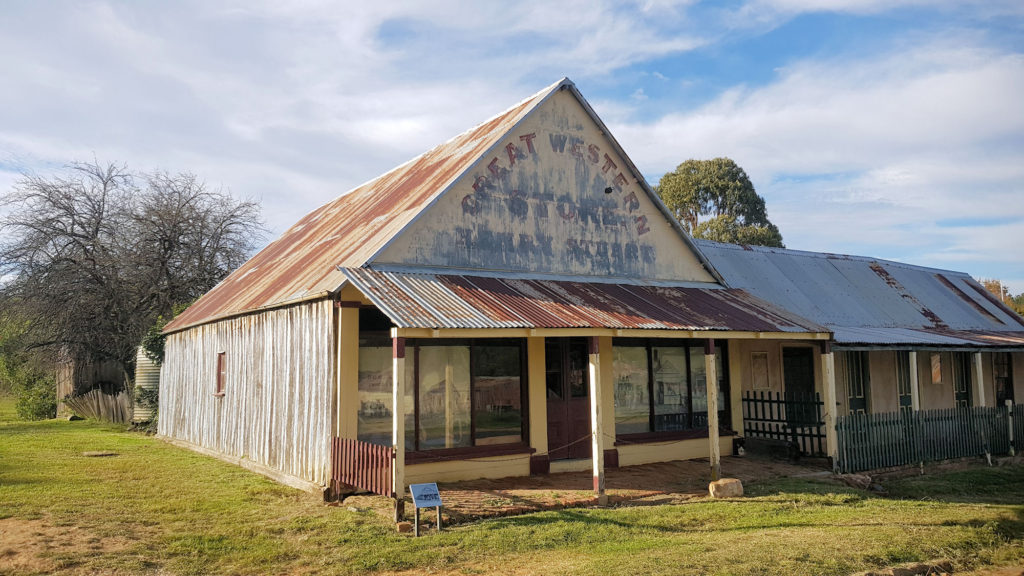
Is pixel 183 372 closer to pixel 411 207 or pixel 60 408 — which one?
pixel 411 207

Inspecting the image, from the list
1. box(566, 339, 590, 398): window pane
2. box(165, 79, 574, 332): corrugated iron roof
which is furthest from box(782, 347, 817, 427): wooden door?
box(165, 79, 574, 332): corrugated iron roof

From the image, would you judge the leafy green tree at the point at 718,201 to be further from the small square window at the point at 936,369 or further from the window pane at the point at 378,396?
the window pane at the point at 378,396

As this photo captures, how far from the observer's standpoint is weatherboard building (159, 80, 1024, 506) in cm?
1131

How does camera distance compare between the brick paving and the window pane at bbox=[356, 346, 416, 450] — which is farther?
the window pane at bbox=[356, 346, 416, 450]

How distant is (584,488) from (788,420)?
598 cm

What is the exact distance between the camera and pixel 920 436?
15.8 m

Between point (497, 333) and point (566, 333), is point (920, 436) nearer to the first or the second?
point (566, 333)

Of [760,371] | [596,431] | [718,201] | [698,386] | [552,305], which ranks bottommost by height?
[596,431]

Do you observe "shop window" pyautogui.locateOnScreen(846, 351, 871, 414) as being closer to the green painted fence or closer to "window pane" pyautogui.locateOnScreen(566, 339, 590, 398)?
the green painted fence

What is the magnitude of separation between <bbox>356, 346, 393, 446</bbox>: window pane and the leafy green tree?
36.9 m

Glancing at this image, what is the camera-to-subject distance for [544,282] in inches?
539

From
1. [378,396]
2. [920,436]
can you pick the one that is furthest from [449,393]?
[920,436]

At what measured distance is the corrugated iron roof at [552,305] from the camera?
10.4 meters

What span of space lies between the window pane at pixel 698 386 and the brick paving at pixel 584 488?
1.02 metres
